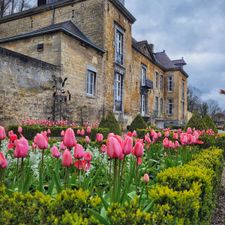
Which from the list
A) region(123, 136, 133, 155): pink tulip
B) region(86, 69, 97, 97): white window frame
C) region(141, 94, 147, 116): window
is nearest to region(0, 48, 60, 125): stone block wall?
region(86, 69, 97, 97): white window frame

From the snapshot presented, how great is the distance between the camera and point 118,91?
19438 mm

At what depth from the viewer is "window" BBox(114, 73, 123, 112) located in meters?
19.0

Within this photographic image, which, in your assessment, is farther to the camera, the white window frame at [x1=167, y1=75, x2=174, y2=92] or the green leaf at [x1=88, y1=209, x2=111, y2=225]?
the white window frame at [x1=167, y1=75, x2=174, y2=92]

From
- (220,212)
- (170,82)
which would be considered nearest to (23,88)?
(220,212)

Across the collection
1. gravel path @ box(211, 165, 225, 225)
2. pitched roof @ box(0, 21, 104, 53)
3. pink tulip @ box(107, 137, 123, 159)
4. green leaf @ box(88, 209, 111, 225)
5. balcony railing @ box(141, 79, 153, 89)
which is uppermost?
pitched roof @ box(0, 21, 104, 53)

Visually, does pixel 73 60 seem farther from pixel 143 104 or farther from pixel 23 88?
pixel 143 104

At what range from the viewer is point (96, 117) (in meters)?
→ 16.6

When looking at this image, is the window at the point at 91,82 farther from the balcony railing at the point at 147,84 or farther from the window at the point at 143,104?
the window at the point at 143,104

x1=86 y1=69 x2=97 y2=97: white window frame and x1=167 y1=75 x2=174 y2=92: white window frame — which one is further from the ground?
x1=167 y1=75 x2=174 y2=92: white window frame

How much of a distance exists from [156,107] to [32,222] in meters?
29.6

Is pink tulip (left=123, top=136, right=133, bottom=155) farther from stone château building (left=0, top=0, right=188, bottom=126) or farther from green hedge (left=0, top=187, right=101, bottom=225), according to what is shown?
stone château building (left=0, top=0, right=188, bottom=126)

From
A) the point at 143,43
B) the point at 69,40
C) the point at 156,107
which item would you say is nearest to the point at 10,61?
the point at 69,40

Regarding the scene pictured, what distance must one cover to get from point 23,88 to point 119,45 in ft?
32.0

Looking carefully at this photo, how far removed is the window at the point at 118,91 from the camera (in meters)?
19.0
